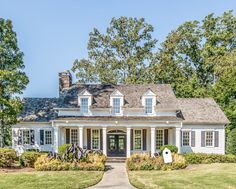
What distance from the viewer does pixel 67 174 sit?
2072cm

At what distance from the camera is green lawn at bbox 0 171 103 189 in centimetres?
1732

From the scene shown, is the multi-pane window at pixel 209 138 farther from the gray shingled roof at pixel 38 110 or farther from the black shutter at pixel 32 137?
the black shutter at pixel 32 137

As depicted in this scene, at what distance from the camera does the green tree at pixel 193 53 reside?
148ft

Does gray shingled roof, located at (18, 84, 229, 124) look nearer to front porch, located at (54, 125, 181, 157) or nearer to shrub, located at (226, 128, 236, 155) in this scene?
front porch, located at (54, 125, 181, 157)

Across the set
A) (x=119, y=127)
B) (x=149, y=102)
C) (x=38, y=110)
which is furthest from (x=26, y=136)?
(x=149, y=102)

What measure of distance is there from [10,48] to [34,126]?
25.7 ft

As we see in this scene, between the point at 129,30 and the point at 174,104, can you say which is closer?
the point at 174,104

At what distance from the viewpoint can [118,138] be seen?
32.8 metres

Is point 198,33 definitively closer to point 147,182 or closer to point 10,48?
point 10,48

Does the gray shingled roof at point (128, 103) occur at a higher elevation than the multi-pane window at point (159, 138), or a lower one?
→ higher

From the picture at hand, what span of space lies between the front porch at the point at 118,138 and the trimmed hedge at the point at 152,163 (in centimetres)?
656

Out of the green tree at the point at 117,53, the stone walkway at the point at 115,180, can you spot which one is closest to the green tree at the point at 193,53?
the green tree at the point at 117,53

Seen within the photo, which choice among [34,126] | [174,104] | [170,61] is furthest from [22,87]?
[170,61]

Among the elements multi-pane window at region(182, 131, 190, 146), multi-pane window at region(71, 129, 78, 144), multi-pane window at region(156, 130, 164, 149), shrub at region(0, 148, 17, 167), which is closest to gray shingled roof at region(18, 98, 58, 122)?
multi-pane window at region(71, 129, 78, 144)
